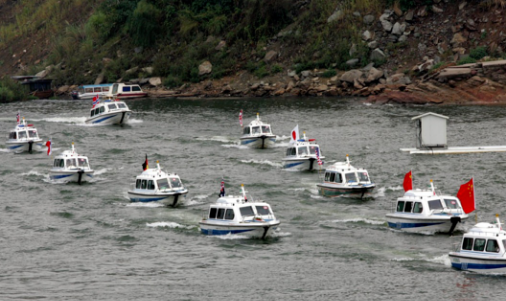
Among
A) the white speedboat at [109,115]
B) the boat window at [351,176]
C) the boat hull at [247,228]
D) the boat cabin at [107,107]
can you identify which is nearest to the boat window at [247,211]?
the boat hull at [247,228]

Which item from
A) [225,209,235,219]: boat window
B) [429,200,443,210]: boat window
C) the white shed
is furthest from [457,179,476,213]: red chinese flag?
the white shed

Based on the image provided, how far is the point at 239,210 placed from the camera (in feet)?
190

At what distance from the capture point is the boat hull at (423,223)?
188ft

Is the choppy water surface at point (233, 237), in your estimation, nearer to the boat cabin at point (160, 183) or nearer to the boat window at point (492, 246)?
the boat window at point (492, 246)

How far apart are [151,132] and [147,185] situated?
3967 centimetres

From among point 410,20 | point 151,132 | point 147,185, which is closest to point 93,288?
point 147,185

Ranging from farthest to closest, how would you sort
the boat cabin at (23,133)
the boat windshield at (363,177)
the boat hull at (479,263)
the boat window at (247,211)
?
the boat cabin at (23,133) < the boat windshield at (363,177) < the boat window at (247,211) < the boat hull at (479,263)

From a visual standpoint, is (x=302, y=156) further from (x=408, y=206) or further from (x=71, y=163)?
(x=408, y=206)

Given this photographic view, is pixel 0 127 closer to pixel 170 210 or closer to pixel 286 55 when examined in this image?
pixel 286 55

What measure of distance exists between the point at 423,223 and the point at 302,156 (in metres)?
25.5

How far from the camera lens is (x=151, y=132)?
107875 millimetres

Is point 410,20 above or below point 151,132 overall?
above

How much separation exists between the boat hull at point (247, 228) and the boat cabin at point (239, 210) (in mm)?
530

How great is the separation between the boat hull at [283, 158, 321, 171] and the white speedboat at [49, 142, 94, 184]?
17357mm
